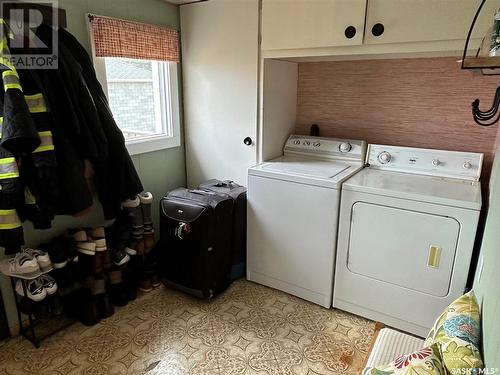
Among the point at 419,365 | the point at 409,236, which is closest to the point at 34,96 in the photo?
the point at 419,365

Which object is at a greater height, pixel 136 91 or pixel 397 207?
pixel 136 91

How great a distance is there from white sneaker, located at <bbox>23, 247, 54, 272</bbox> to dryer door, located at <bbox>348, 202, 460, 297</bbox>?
1709 mm

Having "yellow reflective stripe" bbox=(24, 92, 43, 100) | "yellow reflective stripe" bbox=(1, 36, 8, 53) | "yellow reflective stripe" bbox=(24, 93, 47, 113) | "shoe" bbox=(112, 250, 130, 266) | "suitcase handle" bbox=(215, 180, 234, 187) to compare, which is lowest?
"shoe" bbox=(112, 250, 130, 266)

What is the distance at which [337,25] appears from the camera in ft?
6.62

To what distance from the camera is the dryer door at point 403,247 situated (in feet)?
6.00

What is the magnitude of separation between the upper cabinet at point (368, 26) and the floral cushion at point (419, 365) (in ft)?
4.92

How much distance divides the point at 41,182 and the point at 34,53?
655 mm

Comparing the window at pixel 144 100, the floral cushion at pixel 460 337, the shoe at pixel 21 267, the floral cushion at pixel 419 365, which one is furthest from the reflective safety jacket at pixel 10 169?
the floral cushion at pixel 460 337

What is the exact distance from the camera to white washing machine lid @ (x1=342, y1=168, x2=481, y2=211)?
1.78 m

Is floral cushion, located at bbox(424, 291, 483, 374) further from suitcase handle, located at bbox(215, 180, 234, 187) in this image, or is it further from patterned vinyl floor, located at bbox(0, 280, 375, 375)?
suitcase handle, located at bbox(215, 180, 234, 187)

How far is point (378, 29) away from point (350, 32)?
15 centimetres

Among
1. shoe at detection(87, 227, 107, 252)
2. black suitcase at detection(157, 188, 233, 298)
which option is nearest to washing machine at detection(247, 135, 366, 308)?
black suitcase at detection(157, 188, 233, 298)

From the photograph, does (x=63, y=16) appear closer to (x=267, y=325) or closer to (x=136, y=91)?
(x=136, y=91)

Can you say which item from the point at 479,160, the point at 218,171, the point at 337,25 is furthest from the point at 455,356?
the point at 218,171
